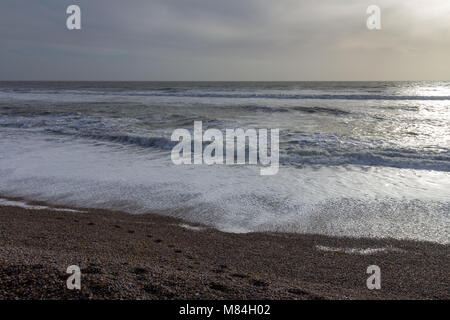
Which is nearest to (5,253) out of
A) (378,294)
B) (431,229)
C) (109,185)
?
(109,185)

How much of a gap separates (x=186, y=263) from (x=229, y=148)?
670cm

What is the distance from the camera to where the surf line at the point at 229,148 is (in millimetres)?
8625

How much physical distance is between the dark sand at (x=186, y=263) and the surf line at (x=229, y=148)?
3414 millimetres

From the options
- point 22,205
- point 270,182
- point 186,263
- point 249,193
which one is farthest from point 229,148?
point 186,263

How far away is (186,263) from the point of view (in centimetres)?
363

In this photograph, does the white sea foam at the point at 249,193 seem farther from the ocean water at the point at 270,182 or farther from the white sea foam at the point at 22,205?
the white sea foam at the point at 22,205

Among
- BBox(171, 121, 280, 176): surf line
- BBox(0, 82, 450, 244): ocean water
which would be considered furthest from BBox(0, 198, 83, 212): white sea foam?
BBox(171, 121, 280, 176): surf line

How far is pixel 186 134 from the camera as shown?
1270 centimetres

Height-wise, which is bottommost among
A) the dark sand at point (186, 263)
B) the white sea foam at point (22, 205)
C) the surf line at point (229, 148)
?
the dark sand at point (186, 263)

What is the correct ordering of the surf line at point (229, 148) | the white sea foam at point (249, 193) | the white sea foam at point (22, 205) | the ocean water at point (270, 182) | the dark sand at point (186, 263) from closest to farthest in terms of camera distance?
the dark sand at point (186, 263) → the white sea foam at point (249, 193) → the ocean water at point (270, 182) → the white sea foam at point (22, 205) → the surf line at point (229, 148)

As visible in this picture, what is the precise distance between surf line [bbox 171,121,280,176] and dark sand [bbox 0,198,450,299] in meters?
3.41

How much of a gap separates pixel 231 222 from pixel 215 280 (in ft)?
6.28

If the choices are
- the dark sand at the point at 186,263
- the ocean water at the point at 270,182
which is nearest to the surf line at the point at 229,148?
the ocean water at the point at 270,182
